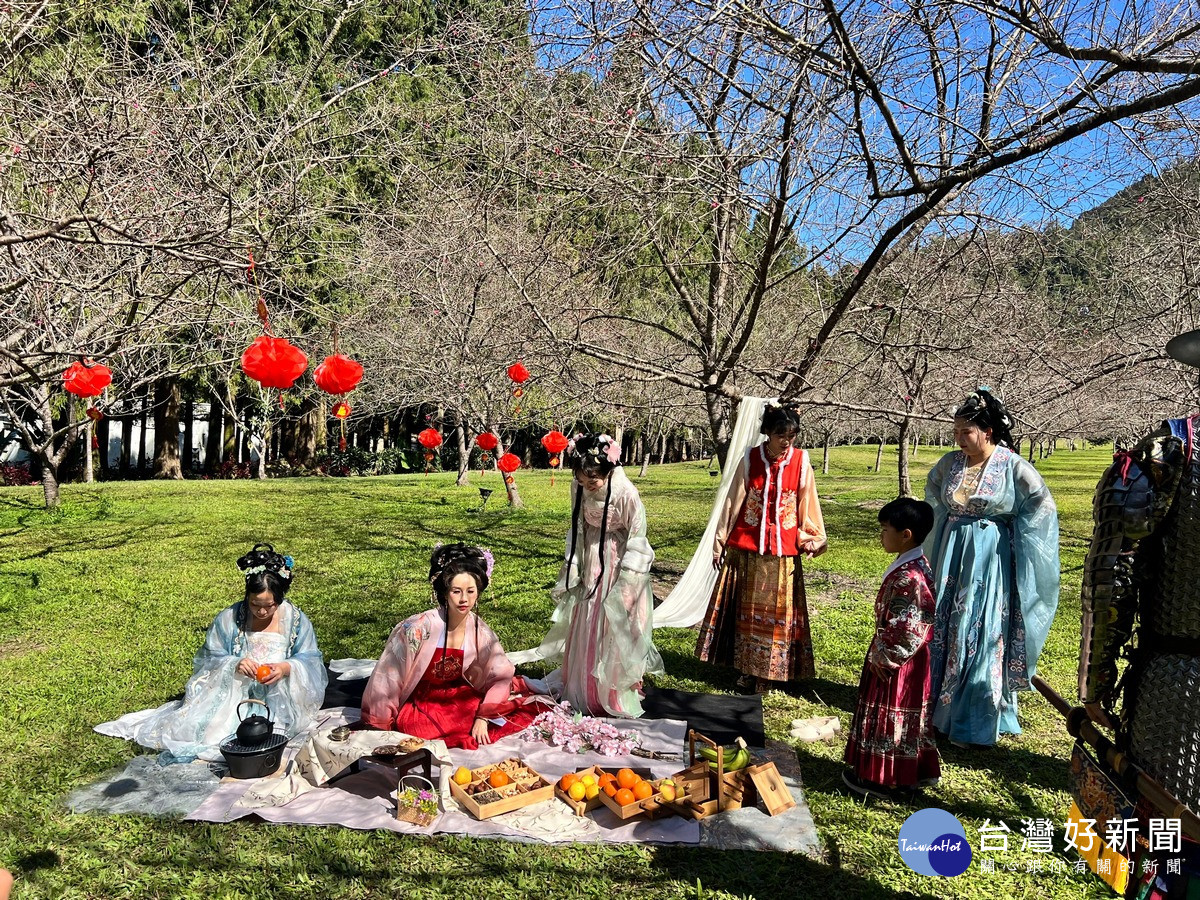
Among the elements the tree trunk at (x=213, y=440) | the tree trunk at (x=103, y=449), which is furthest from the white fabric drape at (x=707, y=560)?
the tree trunk at (x=103, y=449)

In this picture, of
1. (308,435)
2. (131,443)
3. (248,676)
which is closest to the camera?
(248,676)

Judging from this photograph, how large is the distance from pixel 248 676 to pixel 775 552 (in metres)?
3.49

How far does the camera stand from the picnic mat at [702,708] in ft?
15.9

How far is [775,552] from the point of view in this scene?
5.50m

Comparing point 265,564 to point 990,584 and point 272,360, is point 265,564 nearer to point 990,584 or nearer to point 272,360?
point 272,360

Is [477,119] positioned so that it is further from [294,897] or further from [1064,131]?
[294,897]

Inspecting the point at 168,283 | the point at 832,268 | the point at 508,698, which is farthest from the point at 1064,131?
the point at 168,283

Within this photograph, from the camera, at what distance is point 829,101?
4453 mm

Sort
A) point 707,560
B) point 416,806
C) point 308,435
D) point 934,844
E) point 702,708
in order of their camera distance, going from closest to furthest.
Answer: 1. point 934,844
2. point 416,806
3. point 702,708
4. point 707,560
5. point 308,435

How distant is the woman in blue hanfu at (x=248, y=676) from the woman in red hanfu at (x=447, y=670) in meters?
0.46

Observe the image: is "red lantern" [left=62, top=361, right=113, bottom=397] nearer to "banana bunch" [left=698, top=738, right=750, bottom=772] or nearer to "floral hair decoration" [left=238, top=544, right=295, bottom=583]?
"floral hair decoration" [left=238, top=544, right=295, bottom=583]

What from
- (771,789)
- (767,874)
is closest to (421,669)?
(771,789)

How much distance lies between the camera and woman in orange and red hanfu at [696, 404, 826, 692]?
18.0ft

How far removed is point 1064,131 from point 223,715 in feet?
18.0
